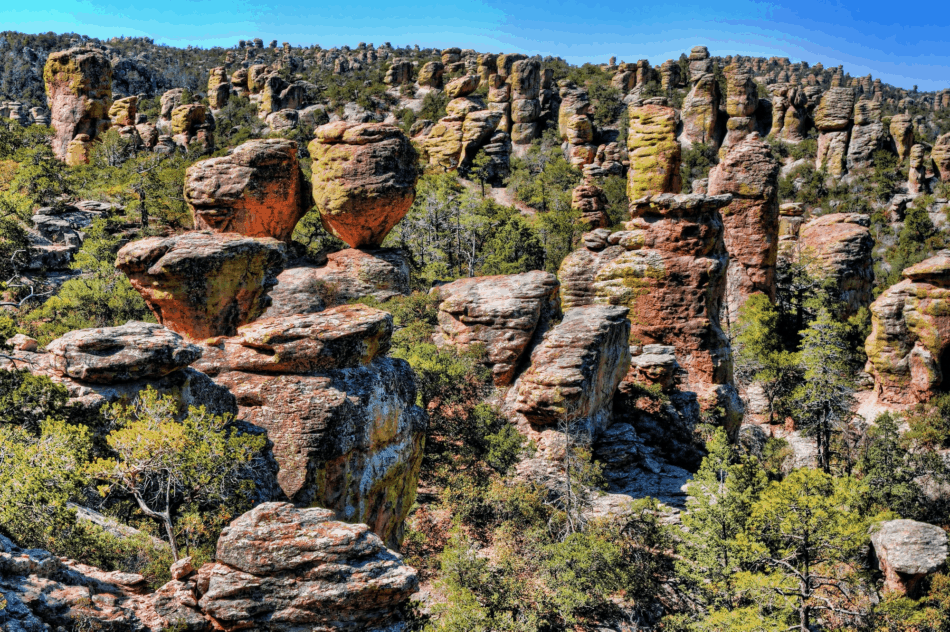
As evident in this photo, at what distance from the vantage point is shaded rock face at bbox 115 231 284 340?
21.2 meters

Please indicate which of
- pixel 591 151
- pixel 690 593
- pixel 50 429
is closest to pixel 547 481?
pixel 690 593

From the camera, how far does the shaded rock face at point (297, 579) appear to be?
11281 mm

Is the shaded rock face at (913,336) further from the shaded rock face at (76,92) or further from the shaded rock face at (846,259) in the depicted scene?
the shaded rock face at (76,92)

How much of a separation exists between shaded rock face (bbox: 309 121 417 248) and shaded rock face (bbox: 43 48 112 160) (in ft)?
112

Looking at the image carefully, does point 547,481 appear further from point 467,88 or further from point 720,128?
point 720,128

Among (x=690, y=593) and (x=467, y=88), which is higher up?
(x=467, y=88)

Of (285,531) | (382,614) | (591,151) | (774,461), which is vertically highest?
(591,151)

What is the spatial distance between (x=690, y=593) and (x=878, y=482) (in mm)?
15459

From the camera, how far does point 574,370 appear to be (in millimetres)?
26250

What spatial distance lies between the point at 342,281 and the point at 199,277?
13.7m

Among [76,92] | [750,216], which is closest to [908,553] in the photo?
[750,216]

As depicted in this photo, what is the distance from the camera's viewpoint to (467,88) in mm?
78562

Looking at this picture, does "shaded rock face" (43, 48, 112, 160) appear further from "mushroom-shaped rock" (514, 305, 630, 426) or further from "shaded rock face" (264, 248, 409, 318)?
"mushroom-shaped rock" (514, 305, 630, 426)

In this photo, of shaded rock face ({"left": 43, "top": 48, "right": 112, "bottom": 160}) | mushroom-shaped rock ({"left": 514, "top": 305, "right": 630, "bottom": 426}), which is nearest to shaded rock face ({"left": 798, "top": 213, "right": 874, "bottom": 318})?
mushroom-shaped rock ({"left": 514, "top": 305, "right": 630, "bottom": 426})
